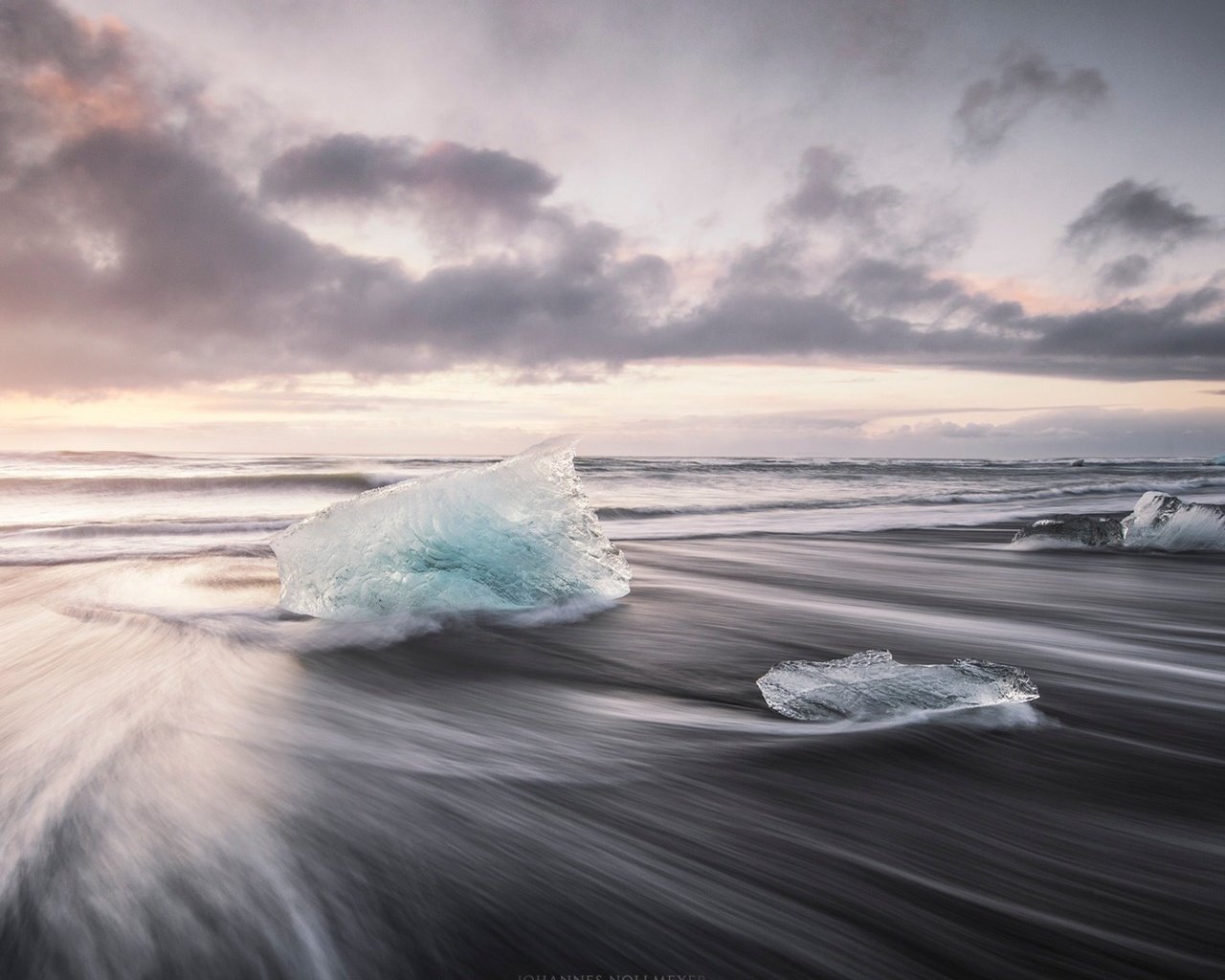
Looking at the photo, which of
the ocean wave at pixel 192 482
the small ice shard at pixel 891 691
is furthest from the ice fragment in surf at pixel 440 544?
the ocean wave at pixel 192 482

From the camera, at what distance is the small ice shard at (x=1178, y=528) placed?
541 cm

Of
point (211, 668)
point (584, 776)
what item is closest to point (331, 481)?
point (211, 668)

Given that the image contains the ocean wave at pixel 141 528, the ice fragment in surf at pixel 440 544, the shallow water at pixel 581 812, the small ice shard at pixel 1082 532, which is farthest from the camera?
the ocean wave at pixel 141 528

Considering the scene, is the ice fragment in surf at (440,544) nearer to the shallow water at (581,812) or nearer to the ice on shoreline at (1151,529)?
the shallow water at (581,812)

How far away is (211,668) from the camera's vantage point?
2.26m

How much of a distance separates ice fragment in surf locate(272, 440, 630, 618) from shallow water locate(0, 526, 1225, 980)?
0.33 metres

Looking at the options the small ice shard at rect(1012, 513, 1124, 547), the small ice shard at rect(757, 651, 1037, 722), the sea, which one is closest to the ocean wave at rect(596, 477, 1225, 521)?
the small ice shard at rect(1012, 513, 1124, 547)

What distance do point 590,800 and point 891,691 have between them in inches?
32.4

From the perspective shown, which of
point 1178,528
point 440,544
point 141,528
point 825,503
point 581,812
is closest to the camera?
point 581,812

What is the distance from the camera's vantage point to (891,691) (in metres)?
1.77

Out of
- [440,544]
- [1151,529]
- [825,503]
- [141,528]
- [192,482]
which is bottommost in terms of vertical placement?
[825,503]

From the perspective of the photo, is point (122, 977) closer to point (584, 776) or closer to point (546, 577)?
point (584, 776)

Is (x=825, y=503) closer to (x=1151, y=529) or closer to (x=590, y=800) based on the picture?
(x=1151, y=529)

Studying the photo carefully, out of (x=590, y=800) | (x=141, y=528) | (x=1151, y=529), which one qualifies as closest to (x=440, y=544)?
(x=590, y=800)
